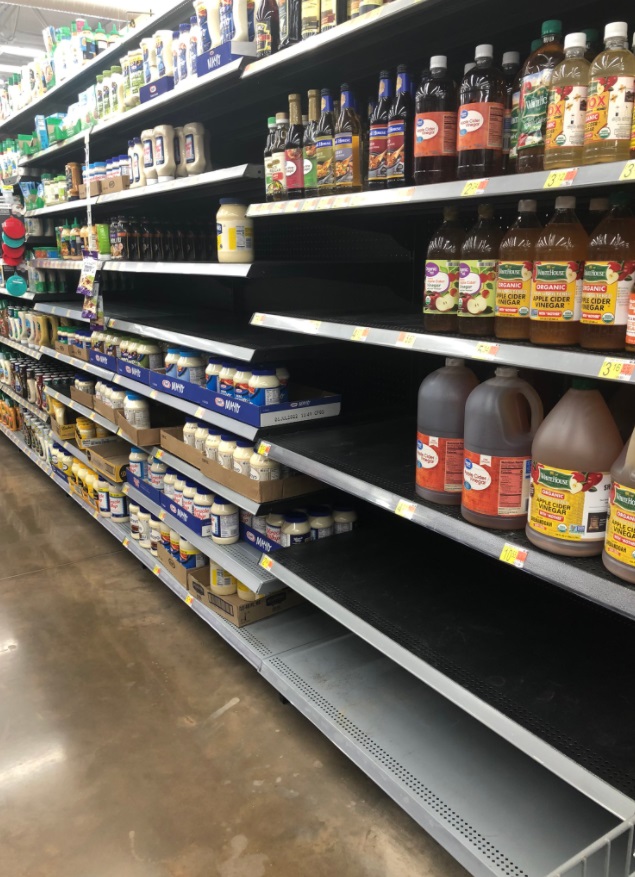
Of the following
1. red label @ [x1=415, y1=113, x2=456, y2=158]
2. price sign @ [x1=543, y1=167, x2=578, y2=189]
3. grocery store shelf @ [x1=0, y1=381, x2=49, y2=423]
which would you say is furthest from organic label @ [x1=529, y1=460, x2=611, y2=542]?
grocery store shelf @ [x1=0, y1=381, x2=49, y2=423]

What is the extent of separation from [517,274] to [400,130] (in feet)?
1.74

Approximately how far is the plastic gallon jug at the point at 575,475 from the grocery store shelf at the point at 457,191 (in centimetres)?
39

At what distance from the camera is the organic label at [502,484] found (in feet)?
5.02

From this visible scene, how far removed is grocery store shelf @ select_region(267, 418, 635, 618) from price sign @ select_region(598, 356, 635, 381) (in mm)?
387

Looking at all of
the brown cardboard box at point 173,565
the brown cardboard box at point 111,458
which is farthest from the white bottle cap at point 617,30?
the brown cardboard box at point 111,458

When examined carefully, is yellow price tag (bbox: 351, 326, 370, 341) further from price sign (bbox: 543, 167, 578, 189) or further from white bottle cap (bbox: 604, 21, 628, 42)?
white bottle cap (bbox: 604, 21, 628, 42)

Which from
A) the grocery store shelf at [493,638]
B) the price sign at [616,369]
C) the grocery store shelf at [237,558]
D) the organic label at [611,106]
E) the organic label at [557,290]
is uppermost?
the organic label at [611,106]

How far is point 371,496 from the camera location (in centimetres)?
187

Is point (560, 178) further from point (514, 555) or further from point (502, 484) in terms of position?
point (514, 555)

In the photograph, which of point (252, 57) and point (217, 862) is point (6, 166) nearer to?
point (252, 57)

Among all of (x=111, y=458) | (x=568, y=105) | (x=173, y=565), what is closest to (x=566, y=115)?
(x=568, y=105)

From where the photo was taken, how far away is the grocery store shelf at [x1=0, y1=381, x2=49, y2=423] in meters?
4.98

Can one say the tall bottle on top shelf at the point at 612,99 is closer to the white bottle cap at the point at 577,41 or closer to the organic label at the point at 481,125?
the white bottle cap at the point at 577,41

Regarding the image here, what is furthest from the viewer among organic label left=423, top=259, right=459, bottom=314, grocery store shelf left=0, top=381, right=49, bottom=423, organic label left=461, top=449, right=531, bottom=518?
grocery store shelf left=0, top=381, right=49, bottom=423
